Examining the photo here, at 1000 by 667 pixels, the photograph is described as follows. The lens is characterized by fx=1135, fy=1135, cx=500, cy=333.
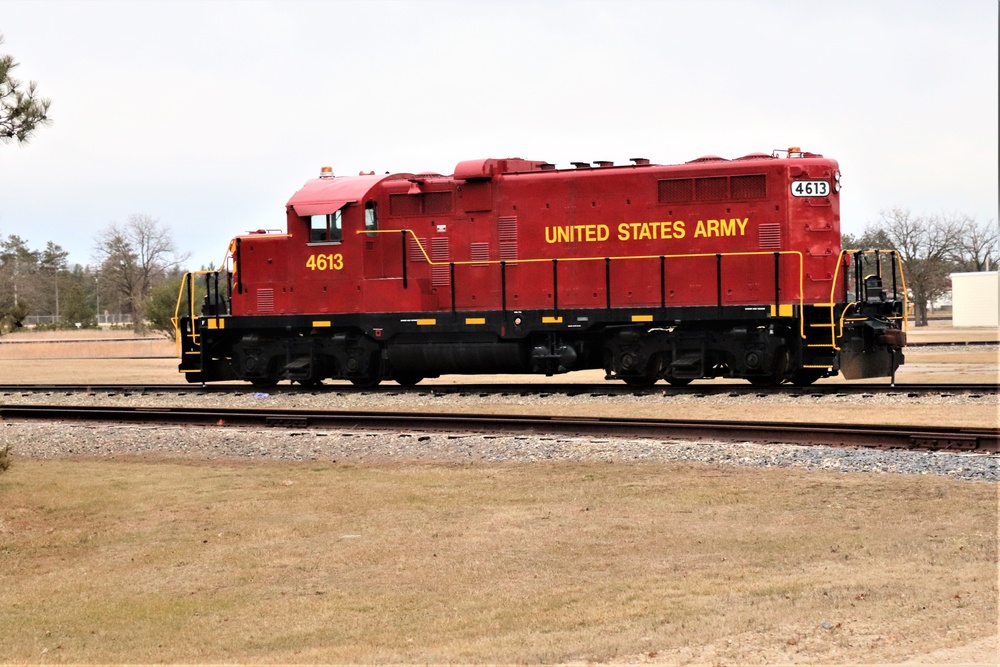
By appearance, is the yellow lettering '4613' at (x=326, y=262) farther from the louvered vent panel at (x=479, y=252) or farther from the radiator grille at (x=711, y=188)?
the radiator grille at (x=711, y=188)

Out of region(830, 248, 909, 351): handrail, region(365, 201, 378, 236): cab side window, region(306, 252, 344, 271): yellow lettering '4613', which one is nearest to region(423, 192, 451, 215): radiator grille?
region(365, 201, 378, 236): cab side window

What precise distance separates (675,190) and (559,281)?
Result: 275 centimetres

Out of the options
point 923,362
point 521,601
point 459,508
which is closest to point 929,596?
point 521,601

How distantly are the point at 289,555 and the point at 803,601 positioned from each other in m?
4.54

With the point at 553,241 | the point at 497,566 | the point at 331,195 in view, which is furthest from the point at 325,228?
the point at 497,566

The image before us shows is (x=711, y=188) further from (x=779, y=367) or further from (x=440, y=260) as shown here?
(x=440, y=260)

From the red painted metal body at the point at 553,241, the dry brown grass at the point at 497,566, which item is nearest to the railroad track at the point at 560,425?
the dry brown grass at the point at 497,566

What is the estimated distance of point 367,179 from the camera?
22.5 metres

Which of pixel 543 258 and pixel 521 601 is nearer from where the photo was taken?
pixel 521 601

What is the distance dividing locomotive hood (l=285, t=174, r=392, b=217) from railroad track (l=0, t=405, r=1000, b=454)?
4998mm

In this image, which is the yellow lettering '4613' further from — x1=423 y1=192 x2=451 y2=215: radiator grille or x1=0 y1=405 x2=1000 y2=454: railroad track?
x1=0 y1=405 x2=1000 y2=454: railroad track

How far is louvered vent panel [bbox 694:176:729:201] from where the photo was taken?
67.2 feet

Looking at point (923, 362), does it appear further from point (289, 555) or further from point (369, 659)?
point (369, 659)

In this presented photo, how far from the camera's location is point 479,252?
21.9m
